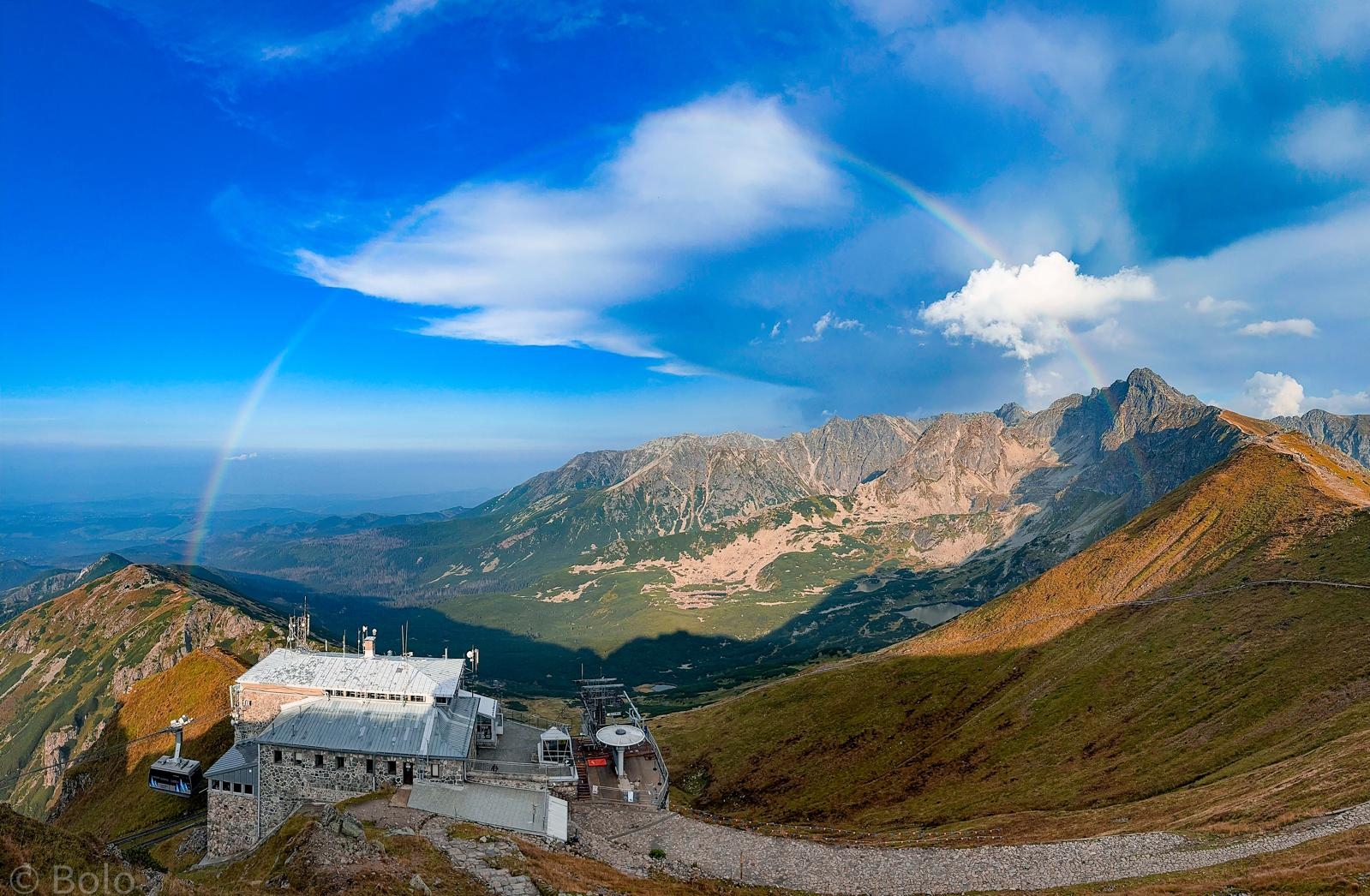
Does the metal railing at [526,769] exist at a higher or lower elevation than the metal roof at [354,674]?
lower

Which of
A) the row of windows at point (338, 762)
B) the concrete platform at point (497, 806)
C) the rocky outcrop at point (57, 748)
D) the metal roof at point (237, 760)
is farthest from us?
the rocky outcrop at point (57, 748)

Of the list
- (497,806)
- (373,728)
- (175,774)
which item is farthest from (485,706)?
(175,774)

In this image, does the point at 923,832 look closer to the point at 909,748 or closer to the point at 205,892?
the point at 909,748

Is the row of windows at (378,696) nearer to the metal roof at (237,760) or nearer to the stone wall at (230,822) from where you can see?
the metal roof at (237,760)

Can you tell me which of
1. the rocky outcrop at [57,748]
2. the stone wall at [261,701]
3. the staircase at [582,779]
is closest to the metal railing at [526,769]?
the staircase at [582,779]

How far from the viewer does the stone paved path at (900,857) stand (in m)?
40.7

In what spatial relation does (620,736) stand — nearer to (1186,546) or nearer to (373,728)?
(373,728)

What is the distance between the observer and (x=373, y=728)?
64125 millimetres

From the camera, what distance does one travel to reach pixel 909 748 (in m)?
97.7

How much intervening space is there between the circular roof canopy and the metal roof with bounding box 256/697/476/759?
49.5 feet

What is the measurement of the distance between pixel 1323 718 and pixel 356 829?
269 feet

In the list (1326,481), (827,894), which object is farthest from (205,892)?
(1326,481)

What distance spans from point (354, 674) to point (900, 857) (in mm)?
55768

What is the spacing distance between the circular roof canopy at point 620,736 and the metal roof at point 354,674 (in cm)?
1742
